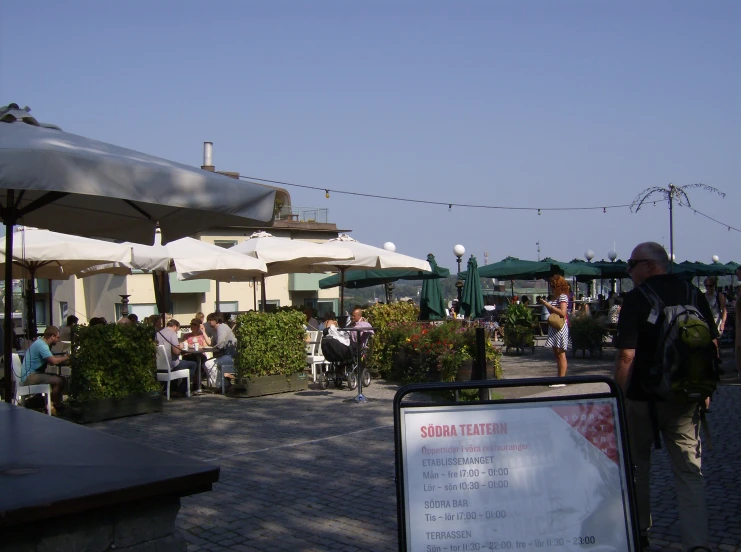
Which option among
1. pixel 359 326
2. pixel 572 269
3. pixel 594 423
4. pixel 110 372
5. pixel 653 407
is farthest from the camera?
pixel 572 269

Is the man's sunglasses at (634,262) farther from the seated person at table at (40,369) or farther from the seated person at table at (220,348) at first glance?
the seated person at table at (220,348)

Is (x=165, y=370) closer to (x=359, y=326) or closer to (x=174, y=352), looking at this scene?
(x=174, y=352)

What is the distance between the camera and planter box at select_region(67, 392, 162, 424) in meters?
9.56

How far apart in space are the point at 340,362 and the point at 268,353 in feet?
4.30

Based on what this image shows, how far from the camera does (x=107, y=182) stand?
14.3 ft

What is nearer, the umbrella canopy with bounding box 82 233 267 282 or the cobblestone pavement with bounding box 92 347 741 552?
the cobblestone pavement with bounding box 92 347 741 552

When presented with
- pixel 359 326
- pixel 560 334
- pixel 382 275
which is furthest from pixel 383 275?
pixel 560 334

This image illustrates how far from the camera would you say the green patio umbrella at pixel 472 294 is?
20.7 metres

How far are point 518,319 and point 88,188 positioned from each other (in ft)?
52.3

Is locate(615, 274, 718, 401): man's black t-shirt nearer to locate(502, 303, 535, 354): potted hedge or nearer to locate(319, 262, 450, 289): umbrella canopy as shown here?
locate(319, 262, 450, 289): umbrella canopy

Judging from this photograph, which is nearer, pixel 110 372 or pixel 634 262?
pixel 634 262

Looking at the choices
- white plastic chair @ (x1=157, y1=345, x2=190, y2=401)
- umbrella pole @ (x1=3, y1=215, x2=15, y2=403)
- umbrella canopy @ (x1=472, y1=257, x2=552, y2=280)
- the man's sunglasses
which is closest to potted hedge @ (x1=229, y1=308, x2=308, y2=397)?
white plastic chair @ (x1=157, y1=345, x2=190, y2=401)

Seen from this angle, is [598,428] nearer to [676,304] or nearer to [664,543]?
[676,304]

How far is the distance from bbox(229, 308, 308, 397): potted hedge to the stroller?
17.5 inches
